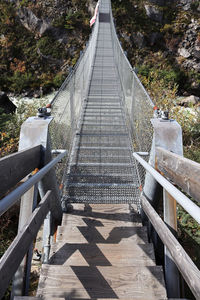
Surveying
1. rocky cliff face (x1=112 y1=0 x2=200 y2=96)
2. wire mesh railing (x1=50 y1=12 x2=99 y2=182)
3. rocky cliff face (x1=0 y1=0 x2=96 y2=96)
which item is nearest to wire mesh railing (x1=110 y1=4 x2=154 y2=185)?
wire mesh railing (x1=50 y1=12 x2=99 y2=182)

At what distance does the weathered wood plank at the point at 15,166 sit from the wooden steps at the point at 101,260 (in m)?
0.67

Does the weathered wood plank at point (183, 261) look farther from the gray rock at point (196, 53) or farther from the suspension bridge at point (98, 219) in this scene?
the gray rock at point (196, 53)

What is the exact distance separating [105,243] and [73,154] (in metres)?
1.30

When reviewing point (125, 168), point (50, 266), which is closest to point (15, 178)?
point (50, 266)

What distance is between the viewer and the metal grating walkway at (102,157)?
2002 mm

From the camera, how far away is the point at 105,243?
1.49 m

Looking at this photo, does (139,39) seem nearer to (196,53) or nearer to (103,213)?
(196,53)

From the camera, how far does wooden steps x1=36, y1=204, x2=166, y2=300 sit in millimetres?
1149

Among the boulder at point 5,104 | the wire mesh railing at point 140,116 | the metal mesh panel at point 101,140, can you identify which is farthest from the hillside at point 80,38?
the wire mesh railing at point 140,116

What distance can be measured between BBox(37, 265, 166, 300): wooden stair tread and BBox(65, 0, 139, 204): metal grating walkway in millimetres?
714

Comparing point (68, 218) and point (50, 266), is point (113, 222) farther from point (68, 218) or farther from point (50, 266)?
point (50, 266)

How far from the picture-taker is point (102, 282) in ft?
3.91

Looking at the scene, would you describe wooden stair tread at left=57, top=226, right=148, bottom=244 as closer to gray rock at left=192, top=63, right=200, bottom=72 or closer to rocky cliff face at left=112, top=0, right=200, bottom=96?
rocky cliff face at left=112, top=0, right=200, bottom=96

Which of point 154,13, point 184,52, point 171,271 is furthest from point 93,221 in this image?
point 154,13
